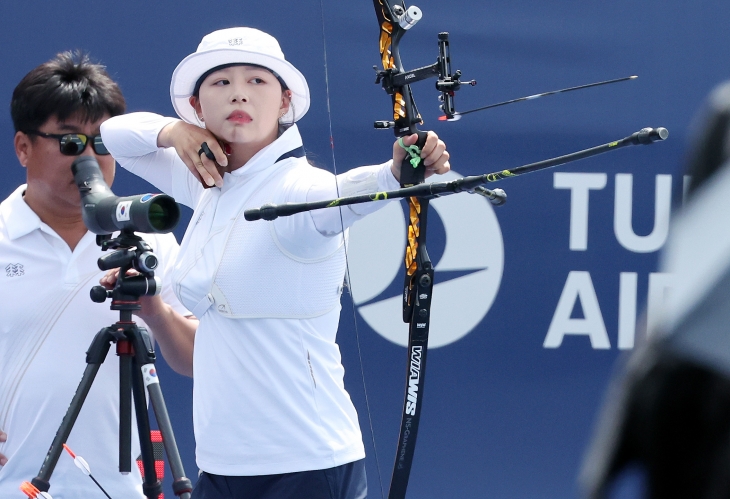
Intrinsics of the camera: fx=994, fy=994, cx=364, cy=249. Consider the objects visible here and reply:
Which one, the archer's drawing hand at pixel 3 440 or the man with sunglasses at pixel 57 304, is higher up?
the man with sunglasses at pixel 57 304

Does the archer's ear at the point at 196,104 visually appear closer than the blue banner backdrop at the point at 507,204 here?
Yes

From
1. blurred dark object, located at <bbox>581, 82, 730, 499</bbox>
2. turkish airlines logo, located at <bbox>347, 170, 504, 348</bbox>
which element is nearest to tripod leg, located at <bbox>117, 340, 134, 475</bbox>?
turkish airlines logo, located at <bbox>347, 170, 504, 348</bbox>

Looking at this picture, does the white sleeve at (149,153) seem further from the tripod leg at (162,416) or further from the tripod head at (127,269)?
the tripod leg at (162,416)

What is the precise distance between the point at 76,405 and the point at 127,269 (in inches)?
9.9

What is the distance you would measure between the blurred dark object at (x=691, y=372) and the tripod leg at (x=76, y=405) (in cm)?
156

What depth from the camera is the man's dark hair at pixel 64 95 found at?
1.96 meters

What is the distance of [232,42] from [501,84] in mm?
1040

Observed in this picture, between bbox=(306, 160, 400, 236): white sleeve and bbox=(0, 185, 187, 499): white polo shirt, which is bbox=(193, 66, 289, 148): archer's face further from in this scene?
bbox=(0, 185, 187, 499): white polo shirt

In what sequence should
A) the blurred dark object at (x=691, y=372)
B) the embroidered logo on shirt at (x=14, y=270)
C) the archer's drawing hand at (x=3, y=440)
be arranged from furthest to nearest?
the embroidered logo on shirt at (x=14, y=270)
the archer's drawing hand at (x=3, y=440)
the blurred dark object at (x=691, y=372)

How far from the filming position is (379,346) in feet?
8.32

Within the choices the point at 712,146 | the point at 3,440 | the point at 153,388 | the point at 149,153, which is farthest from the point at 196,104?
the point at 712,146

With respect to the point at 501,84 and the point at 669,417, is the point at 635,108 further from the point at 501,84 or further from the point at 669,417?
the point at 669,417

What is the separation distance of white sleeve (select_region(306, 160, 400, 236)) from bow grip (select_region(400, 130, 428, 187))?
0.08 feet

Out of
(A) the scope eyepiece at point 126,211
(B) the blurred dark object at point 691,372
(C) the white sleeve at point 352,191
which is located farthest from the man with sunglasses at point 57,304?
(B) the blurred dark object at point 691,372
